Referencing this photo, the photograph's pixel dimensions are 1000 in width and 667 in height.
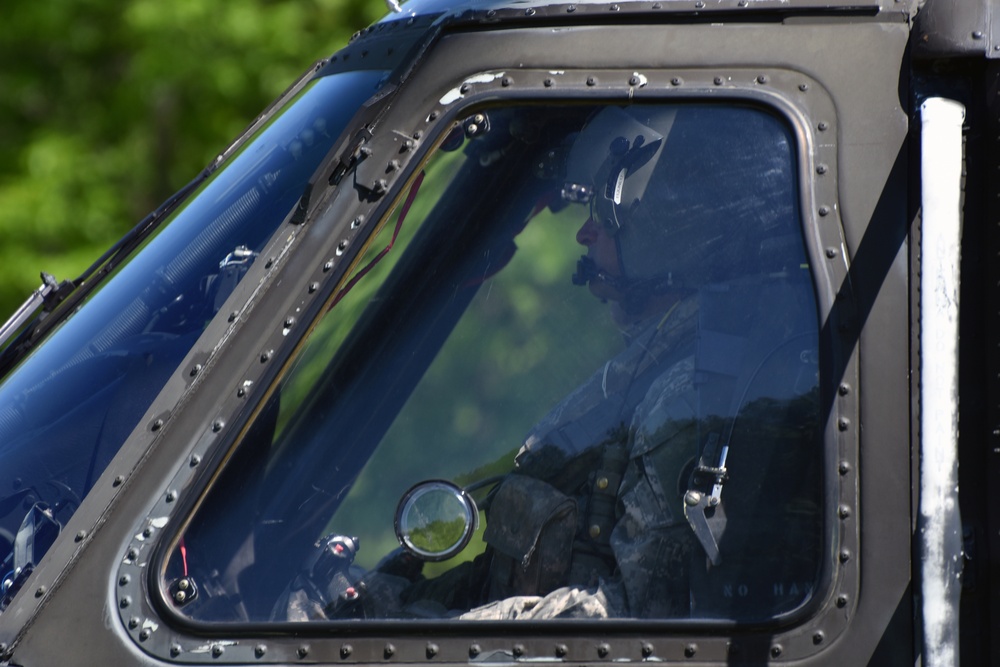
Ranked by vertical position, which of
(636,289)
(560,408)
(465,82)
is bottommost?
(560,408)

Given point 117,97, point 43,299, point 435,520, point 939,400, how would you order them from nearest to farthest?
point 939,400, point 435,520, point 43,299, point 117,97

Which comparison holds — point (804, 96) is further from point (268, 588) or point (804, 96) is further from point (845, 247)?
point (268, 588)

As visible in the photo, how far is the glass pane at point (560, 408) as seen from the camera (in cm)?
174

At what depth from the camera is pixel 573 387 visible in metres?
1.80

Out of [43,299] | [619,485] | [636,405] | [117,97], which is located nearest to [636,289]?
[636,405]

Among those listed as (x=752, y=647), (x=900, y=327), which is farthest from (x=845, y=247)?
(x=752, y=647)

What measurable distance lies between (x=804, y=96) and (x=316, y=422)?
0.89m

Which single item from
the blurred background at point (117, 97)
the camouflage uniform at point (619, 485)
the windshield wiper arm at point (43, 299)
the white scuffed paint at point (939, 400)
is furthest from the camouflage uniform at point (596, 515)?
the blurred background at point (117, 97)

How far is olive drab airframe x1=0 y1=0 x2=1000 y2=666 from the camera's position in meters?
1.69

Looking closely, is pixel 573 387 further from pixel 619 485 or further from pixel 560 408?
pixel 619 485

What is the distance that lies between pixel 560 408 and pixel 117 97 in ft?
20.8

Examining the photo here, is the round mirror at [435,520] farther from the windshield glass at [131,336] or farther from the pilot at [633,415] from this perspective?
the windshield glass at [131,336]

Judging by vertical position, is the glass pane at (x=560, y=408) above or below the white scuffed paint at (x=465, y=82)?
below

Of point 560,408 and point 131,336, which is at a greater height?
point 560,408
